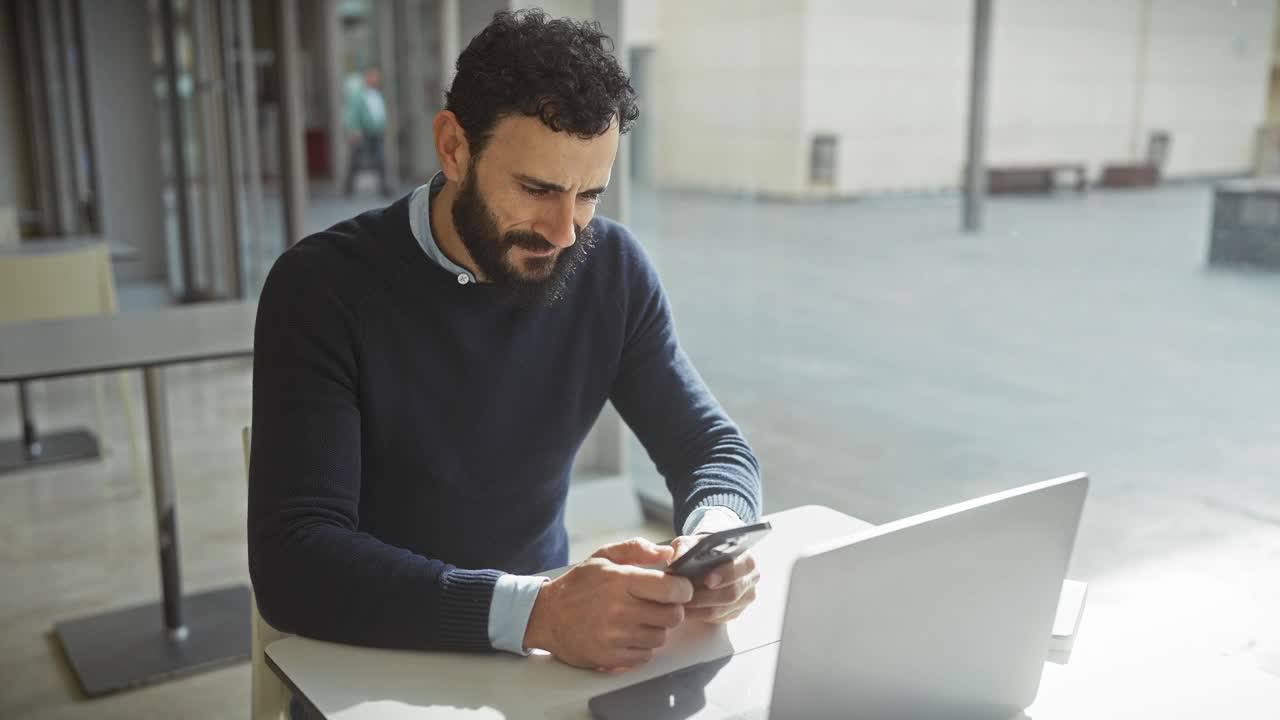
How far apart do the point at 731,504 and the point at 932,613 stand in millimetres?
656

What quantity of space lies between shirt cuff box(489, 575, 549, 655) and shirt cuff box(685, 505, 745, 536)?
31cm

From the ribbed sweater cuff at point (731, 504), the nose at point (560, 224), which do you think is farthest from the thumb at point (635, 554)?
the nose at point (560, 224)

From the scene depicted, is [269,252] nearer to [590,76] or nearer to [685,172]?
[685,172]

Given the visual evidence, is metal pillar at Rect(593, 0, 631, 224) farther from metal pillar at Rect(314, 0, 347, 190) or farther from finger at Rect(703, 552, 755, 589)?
metal pillar at Rect(314, 0, 347, 190)

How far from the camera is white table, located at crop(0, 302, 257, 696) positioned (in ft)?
8.67

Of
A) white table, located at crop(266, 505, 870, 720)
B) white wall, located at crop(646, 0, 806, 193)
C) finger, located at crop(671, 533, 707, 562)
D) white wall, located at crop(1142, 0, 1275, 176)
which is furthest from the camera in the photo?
white wall, located at crop(646, 0, 806, 193)

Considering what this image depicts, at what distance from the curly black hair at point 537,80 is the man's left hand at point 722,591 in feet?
1.83

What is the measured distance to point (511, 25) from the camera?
57.0 inches

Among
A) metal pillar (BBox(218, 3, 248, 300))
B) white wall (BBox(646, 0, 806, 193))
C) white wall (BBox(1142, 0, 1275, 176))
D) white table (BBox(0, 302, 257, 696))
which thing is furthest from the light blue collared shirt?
metal pillar (BBox(218, 3, 248, 300))

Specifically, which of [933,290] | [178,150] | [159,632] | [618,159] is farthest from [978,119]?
[178,150]

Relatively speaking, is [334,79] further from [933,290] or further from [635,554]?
[635,554]

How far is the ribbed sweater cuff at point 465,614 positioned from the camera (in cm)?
118

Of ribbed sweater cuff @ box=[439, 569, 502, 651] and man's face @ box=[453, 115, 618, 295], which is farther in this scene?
man's face @ box=[453, 115, 618, 295]

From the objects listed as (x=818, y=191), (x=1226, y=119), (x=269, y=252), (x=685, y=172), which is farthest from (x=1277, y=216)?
(x=269, y=252)
